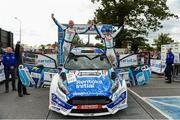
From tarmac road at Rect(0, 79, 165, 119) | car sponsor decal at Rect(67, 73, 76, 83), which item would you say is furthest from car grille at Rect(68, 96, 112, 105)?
car sponsor decal at Rect(67, 73, 76, 83)

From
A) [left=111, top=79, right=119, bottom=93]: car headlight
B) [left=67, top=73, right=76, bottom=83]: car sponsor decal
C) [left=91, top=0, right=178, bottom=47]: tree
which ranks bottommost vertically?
[left=111, top=79, right=119, bottom=93]: car headlight

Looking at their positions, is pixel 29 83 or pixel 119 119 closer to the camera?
pixel 119 119

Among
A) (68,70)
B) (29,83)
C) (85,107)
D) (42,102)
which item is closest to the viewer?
Result: (85,107)

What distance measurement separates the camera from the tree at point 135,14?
43.2m

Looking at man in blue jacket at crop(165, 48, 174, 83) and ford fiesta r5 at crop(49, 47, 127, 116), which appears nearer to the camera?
ford fiesta r5 at crop(49, 47, 127, 116)

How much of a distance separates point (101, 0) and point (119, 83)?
127 feet

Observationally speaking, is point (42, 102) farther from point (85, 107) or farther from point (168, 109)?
point (168, 109)

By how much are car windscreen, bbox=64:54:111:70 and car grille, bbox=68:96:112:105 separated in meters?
1.68

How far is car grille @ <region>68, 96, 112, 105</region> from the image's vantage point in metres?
7.29

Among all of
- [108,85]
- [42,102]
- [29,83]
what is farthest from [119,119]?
[29,83]

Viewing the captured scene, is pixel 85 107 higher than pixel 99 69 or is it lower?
lower

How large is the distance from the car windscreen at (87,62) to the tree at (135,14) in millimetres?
33569

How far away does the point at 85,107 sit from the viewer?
7246mm

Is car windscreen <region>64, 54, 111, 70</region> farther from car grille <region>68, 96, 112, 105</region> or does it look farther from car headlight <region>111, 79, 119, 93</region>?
car grille <region>68, 96, 112, 105</region>
